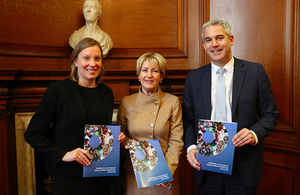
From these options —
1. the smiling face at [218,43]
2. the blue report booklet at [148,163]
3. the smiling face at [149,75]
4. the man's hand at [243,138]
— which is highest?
the smiling face at [218,43]

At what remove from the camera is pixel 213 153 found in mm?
1508

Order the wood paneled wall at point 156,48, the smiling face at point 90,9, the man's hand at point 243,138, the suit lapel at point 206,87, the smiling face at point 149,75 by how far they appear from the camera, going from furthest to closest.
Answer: the smiling face at point 90,9, the wood paneled wall at point 156,48, the smiling face at point 149,75, the suit lapel at point 206,87, the man's hand at point 243,138

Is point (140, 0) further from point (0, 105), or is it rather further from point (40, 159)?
point (40, 159)

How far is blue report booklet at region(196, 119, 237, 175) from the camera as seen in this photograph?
147 centimetres

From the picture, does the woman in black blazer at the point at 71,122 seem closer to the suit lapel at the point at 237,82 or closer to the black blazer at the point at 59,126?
the black blazer at the point at 59,126

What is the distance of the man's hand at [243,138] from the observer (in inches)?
57.1

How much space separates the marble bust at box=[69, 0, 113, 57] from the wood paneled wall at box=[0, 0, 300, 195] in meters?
0.23

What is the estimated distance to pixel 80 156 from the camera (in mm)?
1452

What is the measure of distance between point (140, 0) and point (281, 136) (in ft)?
7.50

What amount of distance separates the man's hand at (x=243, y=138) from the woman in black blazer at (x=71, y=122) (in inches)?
27.9

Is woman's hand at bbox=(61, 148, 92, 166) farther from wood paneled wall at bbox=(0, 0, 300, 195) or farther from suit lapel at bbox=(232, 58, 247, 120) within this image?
wood paneled wall at bbox=(0, 0, 300, 195)

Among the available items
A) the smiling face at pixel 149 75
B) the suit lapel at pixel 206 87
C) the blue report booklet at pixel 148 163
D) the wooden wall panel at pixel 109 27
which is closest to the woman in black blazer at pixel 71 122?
the blue report booklet at pixel 148 163

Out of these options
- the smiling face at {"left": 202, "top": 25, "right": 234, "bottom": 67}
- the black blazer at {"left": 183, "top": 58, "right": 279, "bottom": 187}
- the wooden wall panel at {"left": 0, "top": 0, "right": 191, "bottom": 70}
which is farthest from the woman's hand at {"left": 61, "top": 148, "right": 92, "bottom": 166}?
the wooden wall panel at {"left": 0, "top": 0, "right": 191, "bottom": 70}

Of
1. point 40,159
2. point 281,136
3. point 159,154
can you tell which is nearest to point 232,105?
point 159,154
